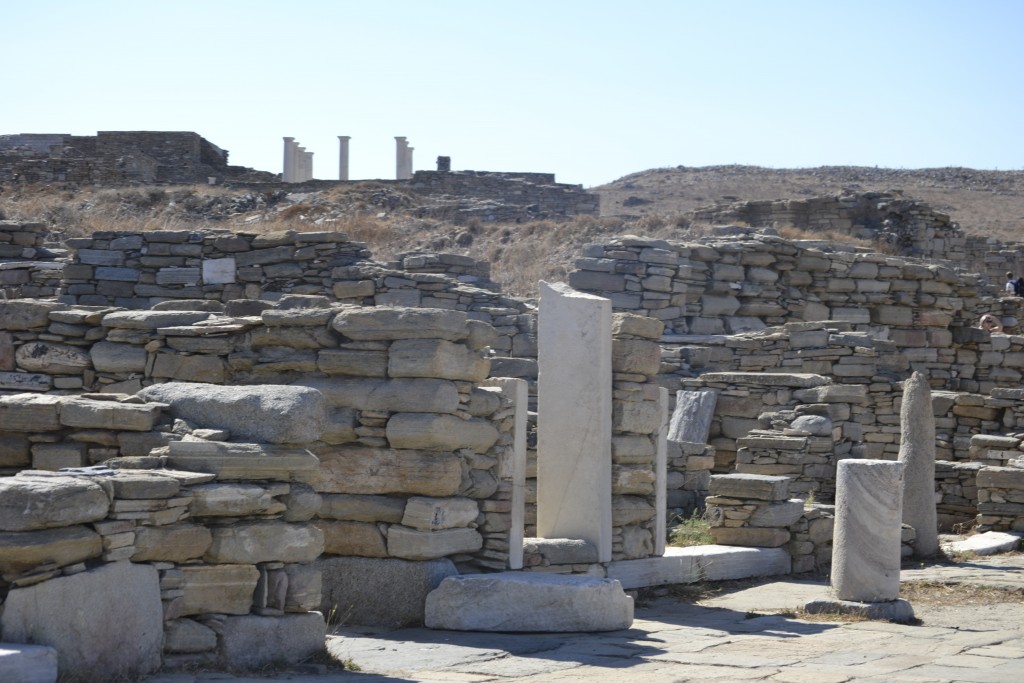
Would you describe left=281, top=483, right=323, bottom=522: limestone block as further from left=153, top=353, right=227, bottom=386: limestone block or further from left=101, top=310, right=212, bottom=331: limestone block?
left=101, top=310, right=212, bottom=331: limestone block

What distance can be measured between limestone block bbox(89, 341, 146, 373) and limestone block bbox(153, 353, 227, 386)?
0.15m

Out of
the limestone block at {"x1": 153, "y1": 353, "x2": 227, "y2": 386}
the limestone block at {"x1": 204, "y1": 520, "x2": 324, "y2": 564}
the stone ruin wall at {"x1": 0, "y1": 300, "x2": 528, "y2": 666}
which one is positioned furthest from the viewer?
the limestone block at {"x1": 153, "y1": 353, "x2": 227, "y2": 386}

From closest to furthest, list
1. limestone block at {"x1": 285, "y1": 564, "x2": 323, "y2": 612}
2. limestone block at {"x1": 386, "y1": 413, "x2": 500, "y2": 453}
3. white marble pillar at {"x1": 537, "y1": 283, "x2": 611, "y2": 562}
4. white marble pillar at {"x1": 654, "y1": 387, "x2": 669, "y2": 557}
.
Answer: limestone block at {"x1": 285, "y1": 564, "x2": 323, "y2": 612} → limestone block at {"x1": 386, "y1": 413, "x2": 500, "y2": 453} → white marble pillar at {"x1": 537, "y1": 283, "x2": 611, "y2": 562} → white marble pillar at {"x1": 654, "y1": 387, "x2": 669, "y2": 557}

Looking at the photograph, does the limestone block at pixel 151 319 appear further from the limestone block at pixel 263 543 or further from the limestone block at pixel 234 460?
the limestone block at pixel 263 543

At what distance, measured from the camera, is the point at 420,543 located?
8203mm

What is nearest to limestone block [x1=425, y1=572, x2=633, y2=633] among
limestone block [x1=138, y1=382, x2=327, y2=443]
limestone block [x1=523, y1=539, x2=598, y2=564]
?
limestone block [x1=523, y1=539, x2=598, y2=564]

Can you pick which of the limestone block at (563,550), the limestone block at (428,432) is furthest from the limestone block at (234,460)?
the limestone block at (563,550)

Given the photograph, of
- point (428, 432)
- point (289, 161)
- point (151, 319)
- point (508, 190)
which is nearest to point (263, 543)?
point (428, 432)

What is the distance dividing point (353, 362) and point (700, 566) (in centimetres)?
376

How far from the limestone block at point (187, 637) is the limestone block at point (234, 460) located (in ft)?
2.43

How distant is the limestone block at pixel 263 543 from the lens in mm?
6242

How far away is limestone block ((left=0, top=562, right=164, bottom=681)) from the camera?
529 cm

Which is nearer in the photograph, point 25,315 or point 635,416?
point 25,315

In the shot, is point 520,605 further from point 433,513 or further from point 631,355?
point 631,355
